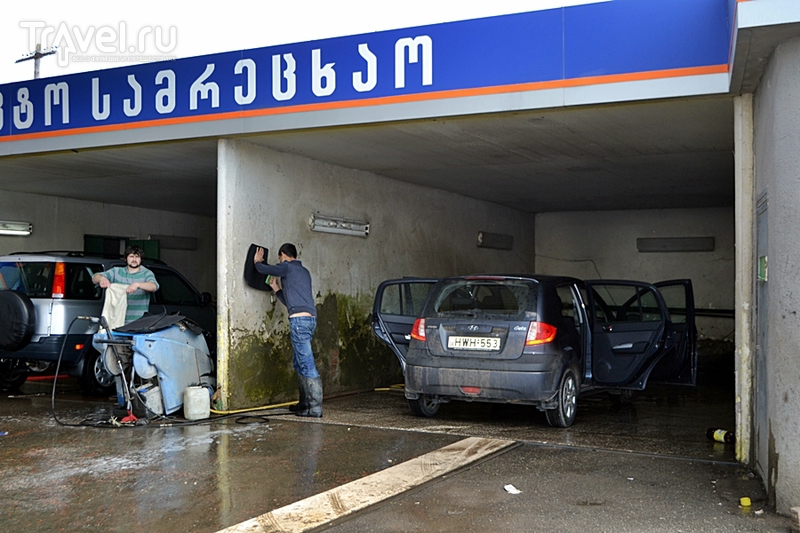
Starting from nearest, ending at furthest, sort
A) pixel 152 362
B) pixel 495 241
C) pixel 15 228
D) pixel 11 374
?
pixel 152 362
pixel 11 374
pixel 15 228
pixel 495 241

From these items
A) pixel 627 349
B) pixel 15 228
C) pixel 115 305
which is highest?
pixel 15 228

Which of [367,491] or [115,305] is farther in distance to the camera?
[115,305]

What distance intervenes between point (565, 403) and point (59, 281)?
19.1 ft

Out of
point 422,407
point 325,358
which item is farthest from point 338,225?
point 422,407

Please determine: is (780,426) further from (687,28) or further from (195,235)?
(195,235)

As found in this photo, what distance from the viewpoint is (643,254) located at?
1518 centimetres

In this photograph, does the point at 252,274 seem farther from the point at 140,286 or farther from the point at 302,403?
the point at 302,403

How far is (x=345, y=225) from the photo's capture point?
10.2 m

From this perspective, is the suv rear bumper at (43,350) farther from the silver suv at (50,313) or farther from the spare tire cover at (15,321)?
the spare tire cover at (15,321)

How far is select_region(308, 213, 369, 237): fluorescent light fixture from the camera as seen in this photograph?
970cm

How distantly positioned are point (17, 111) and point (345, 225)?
410cm

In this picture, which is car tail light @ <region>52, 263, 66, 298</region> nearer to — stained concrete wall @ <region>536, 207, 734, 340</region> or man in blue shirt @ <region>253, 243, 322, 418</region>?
man in blue shirt @ <region>253, 243, 322, 418</region>

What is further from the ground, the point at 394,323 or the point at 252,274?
the point at 252,274

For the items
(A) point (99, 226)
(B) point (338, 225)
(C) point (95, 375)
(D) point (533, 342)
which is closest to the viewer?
(D) point (533, 342)
